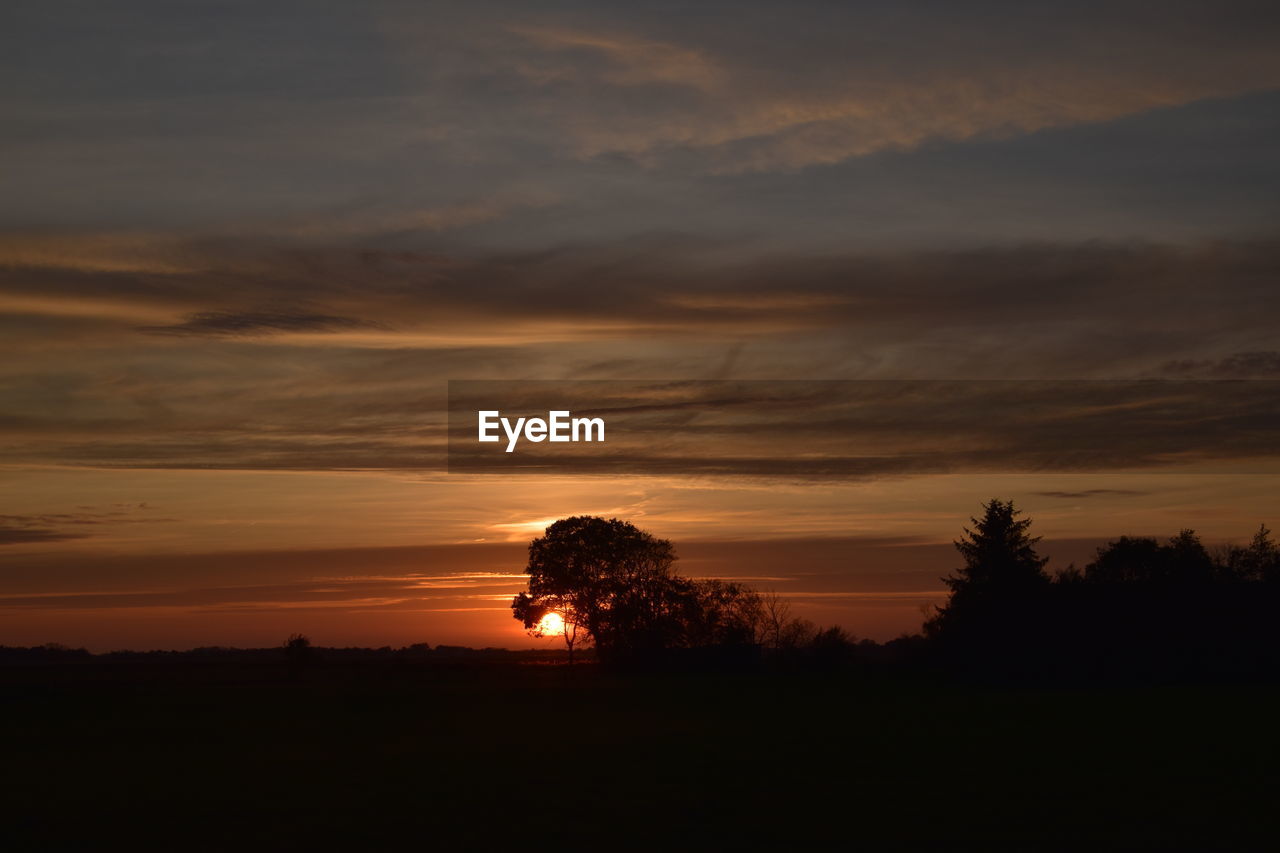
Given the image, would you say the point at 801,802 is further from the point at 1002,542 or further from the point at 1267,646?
the point at 1002,542

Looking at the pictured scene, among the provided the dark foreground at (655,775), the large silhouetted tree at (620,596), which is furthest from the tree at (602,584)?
the dark foreground at (655,775)

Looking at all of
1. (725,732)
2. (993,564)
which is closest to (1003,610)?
(993,564)

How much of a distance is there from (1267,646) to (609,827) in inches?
2656

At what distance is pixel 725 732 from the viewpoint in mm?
41969

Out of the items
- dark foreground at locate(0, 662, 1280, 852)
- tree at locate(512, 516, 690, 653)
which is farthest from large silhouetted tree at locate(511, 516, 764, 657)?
dark foreground at locate(0, 662, 1280, 852)

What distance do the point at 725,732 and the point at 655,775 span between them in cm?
1236

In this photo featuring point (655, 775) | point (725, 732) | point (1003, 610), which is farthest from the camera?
point (1003, 610)

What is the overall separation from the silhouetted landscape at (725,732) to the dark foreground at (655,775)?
14 cm

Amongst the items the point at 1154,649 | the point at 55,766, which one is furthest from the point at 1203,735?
the point at 1154,649

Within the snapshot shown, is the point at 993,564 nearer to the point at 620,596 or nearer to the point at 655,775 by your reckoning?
the point at 620,596

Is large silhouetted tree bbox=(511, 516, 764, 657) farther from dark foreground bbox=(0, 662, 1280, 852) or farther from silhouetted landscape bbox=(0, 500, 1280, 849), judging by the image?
dark foreground bbox=(0, 662, 1280, 852)

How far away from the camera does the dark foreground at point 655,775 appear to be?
2198 centimetres

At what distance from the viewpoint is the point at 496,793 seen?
26922mm

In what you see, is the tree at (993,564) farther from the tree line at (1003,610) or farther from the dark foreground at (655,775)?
the dark foreground at (655,775)
